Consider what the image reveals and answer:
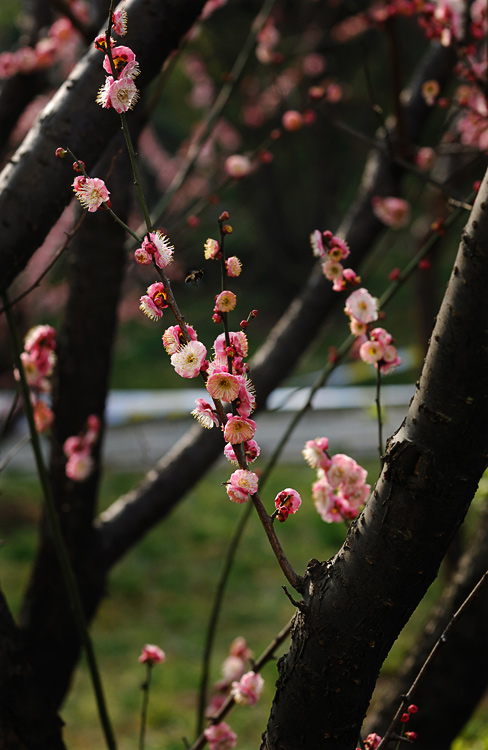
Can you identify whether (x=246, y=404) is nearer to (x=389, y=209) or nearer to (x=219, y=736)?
(x=219, y=736)

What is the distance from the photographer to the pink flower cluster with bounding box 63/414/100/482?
1.85 meters

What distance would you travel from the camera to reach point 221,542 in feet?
15.7

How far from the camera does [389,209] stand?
222 cm

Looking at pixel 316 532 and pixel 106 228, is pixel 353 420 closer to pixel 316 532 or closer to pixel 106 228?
pixel 316 532

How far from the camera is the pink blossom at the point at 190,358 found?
0.92 meters

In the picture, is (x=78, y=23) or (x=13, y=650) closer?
(x=13, y=650)

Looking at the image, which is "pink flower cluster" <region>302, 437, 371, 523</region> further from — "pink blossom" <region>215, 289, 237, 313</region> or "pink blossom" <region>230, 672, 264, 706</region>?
"pink blossom" <region>215, 289, 237, 313</region>

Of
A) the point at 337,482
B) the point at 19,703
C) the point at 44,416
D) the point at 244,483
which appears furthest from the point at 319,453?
the point at 44,416

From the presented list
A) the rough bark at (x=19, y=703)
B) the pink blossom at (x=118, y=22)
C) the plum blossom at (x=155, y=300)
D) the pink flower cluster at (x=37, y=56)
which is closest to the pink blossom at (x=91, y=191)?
the plum blossom at (x=155, y=300)

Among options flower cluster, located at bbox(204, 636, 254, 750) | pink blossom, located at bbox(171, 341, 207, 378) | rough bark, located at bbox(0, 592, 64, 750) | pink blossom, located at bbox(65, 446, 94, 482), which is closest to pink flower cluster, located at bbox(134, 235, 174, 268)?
pink blossom, located at bbox(171, 341, 207, 378)

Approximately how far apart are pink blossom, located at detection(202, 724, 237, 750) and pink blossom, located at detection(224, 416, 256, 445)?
2.35 ft

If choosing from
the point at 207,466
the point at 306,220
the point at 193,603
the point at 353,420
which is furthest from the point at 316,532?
the point at 306,220

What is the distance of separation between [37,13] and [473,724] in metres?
3.16

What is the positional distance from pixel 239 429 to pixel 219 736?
2.47 ft
